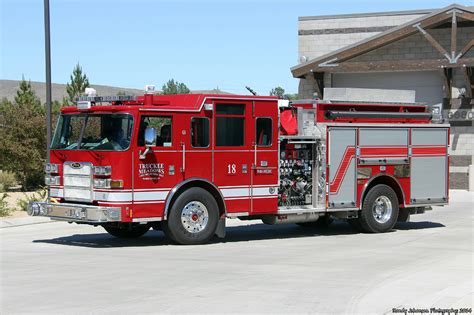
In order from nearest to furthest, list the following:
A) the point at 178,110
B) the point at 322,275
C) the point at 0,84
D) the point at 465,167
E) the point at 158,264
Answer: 1. the point at 322,275
2. the point at 158,264
3. the point at 178,110
4. the point at 465,167
5. the point at 0,84

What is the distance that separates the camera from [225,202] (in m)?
15.0

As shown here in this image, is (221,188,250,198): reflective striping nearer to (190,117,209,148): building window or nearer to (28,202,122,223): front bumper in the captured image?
(190,117,209,148): building window

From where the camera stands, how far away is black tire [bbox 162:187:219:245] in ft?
47.2

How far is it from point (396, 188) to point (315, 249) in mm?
3660

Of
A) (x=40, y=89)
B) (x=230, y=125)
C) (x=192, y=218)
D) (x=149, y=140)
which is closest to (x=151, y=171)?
(x=149, y=140)

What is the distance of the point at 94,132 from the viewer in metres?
14.6

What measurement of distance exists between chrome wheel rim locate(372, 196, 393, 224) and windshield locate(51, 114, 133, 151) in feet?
18.7

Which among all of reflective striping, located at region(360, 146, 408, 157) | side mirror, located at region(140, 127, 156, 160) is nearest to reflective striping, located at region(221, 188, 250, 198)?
side mirror, located at region(140, 127, 156, 160)

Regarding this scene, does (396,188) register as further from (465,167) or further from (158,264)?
(465,167)

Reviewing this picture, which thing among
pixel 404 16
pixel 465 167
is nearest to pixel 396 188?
pixel 465 167

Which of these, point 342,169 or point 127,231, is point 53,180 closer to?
point 127,231

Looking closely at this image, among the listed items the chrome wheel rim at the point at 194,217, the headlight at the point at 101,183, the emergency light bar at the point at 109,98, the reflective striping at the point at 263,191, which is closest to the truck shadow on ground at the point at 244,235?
the chrome wheel rim at the point at 194,217

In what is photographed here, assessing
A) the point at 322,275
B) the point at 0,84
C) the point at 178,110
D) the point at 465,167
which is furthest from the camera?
the point at 0,84

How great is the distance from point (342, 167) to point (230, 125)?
8.88 ft
